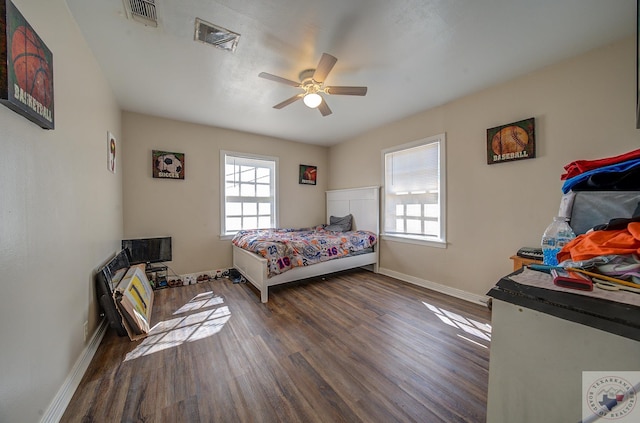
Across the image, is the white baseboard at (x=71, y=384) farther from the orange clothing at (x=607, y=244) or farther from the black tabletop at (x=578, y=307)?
the orange clothing at (x=607, y=244)

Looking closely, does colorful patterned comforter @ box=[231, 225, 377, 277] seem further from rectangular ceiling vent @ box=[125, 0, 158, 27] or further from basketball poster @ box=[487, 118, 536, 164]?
rectangular ceiling vent @ box=[125, 0, 158, 27]

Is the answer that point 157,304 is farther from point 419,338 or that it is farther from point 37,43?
point 419,338

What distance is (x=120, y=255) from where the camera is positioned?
8.93 ft

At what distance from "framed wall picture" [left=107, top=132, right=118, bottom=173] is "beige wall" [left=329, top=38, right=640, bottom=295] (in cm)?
374

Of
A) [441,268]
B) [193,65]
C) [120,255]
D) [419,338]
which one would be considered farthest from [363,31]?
[120,255]

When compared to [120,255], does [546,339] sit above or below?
above

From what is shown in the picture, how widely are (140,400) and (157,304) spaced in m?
1.57

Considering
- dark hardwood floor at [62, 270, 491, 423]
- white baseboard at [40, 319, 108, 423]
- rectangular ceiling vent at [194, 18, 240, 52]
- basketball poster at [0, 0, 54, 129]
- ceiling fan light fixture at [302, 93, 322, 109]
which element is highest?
rectangular ceiling vent at [194, 18, 240, 52]

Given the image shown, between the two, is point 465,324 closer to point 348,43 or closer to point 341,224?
point 341,224

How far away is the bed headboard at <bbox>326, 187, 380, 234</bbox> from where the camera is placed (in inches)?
157

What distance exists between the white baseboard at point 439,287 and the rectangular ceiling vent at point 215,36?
3.56 metres

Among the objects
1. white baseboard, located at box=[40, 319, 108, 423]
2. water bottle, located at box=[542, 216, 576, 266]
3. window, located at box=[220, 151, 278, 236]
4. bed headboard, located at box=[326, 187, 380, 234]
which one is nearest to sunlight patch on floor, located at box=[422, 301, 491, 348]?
water bottle, located at box=[542, 216, 576, 266]

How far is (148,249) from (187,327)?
65.5 inches

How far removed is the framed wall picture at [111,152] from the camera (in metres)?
2.43
